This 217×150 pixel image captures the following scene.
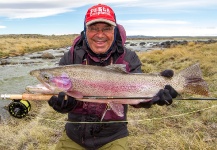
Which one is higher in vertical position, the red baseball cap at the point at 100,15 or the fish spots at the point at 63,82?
the red baseball cap at the point at 100,15

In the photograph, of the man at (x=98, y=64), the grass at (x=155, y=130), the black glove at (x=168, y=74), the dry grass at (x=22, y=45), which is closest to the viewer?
the black glove at (x=168, y=74)

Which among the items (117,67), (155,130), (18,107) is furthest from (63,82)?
(155,130)

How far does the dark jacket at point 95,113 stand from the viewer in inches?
145

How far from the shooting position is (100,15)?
3629 millimetres

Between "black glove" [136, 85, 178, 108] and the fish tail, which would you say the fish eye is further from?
the fish tail

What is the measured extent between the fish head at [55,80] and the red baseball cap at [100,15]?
0.77 m

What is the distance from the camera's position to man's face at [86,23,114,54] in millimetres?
3691

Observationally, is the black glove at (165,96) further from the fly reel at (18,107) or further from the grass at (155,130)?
the fly reel at (18,107)

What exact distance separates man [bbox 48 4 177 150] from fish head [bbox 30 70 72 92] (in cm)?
27

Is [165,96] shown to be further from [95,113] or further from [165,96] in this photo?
[95,113]

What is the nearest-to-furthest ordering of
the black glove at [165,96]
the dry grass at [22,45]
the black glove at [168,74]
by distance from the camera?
the black glove at [165,96] → the black glove at [168,74] → the dry grass at [22,45]

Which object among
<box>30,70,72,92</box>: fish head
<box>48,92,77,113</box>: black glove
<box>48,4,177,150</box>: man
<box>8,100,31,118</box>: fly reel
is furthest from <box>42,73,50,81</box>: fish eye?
<box>8,100,31,118</box>: fly reel

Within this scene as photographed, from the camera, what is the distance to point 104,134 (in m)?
3.71

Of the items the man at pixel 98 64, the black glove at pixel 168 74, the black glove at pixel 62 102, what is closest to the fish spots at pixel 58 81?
the black glove at pixel 62 102
